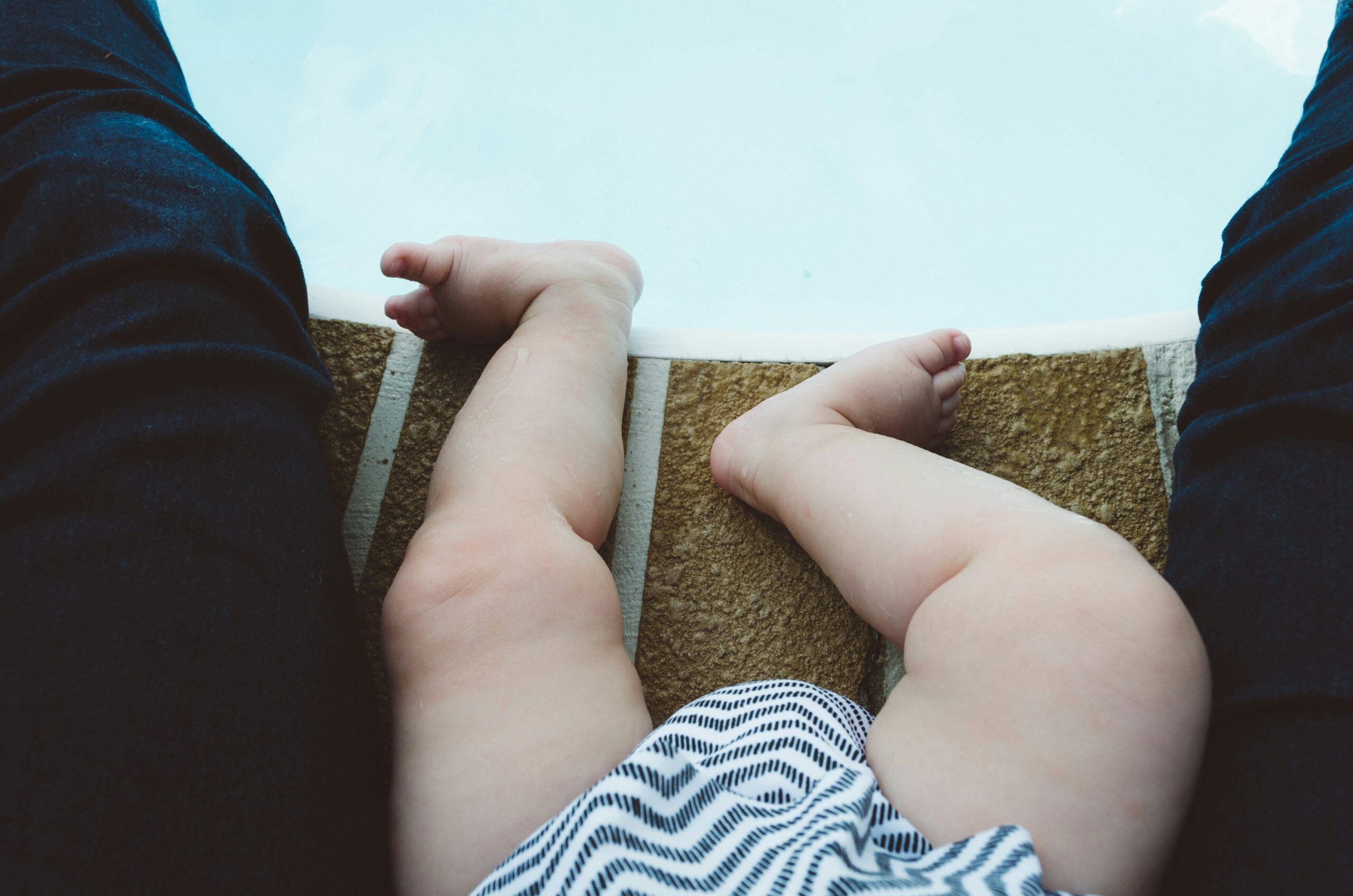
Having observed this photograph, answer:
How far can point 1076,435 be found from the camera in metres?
0.57

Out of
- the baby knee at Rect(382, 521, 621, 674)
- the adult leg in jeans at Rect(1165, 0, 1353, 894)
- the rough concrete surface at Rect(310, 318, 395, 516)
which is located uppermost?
the adult leg in jeans at Rect(1165, 0, 1353, 894)

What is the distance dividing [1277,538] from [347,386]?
569 mm

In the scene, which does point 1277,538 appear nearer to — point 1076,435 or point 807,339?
point 1076,435

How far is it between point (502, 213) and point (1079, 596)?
977 mm

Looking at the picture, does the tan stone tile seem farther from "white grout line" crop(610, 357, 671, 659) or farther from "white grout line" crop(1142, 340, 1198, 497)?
"white grout line" crop(610, 357, 671, 659)

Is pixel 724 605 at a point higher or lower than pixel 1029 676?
lower

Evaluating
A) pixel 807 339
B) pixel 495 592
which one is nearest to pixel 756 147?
pixel 807 339

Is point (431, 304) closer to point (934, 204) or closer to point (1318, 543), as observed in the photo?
point (1318, 543)

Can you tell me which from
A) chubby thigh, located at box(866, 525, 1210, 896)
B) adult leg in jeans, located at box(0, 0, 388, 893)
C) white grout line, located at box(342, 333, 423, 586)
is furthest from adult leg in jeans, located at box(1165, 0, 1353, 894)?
white grout line, located at box(342, 333, 423, 586)

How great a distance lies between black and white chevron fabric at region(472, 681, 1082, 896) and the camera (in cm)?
27

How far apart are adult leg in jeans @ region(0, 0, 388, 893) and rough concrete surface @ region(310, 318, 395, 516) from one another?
0.13 meters

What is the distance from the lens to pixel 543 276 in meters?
0.61

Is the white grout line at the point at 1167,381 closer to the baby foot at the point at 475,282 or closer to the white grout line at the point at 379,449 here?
the baby foot at the point at 475,282

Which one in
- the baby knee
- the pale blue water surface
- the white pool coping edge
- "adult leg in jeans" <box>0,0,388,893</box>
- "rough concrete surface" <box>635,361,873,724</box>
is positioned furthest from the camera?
the pale blue water surface
